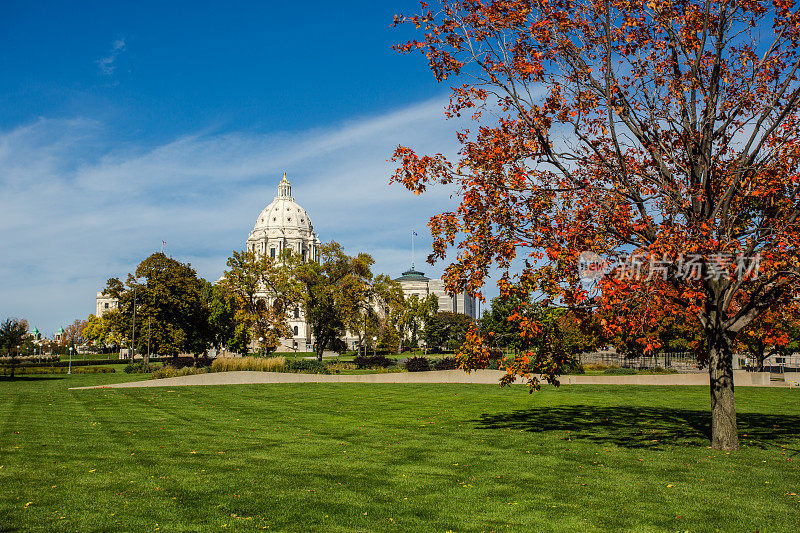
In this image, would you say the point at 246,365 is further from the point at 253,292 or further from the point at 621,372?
the point at 621,372

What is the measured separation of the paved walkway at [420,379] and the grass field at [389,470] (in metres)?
13.8

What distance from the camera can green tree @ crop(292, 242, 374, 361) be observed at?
53.8 metres

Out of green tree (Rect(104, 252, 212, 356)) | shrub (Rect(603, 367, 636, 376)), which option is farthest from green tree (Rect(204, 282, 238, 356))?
shrub (Rect(603, 367, 636, 376))

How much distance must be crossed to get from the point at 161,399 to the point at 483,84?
17186 mm

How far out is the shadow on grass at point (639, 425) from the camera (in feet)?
46.9

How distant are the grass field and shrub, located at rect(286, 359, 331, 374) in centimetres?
2095

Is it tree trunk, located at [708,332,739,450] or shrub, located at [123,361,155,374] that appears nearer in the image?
tree trunk, located at [708,332,739,450]

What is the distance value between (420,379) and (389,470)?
27.6 metres

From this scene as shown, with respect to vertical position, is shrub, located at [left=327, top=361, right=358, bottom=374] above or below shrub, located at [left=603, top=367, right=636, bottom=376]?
above

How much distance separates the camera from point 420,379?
38.0 metres

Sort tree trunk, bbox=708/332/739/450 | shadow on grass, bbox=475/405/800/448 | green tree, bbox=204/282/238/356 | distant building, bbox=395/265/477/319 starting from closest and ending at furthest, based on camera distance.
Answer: tree trunk, bbox=708/332/739/450
shadow on grass, bbox=475/405/800/448
green tree, bbox=204/282/238/356
distant building, bbox=395/265/477/319

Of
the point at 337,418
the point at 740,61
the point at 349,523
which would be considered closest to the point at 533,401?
the point at 337,418

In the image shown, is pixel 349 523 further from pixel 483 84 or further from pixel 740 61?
pixel 740 61

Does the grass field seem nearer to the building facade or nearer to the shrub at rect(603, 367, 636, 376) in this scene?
the shrub at rect(603, 367, 636, 376)
